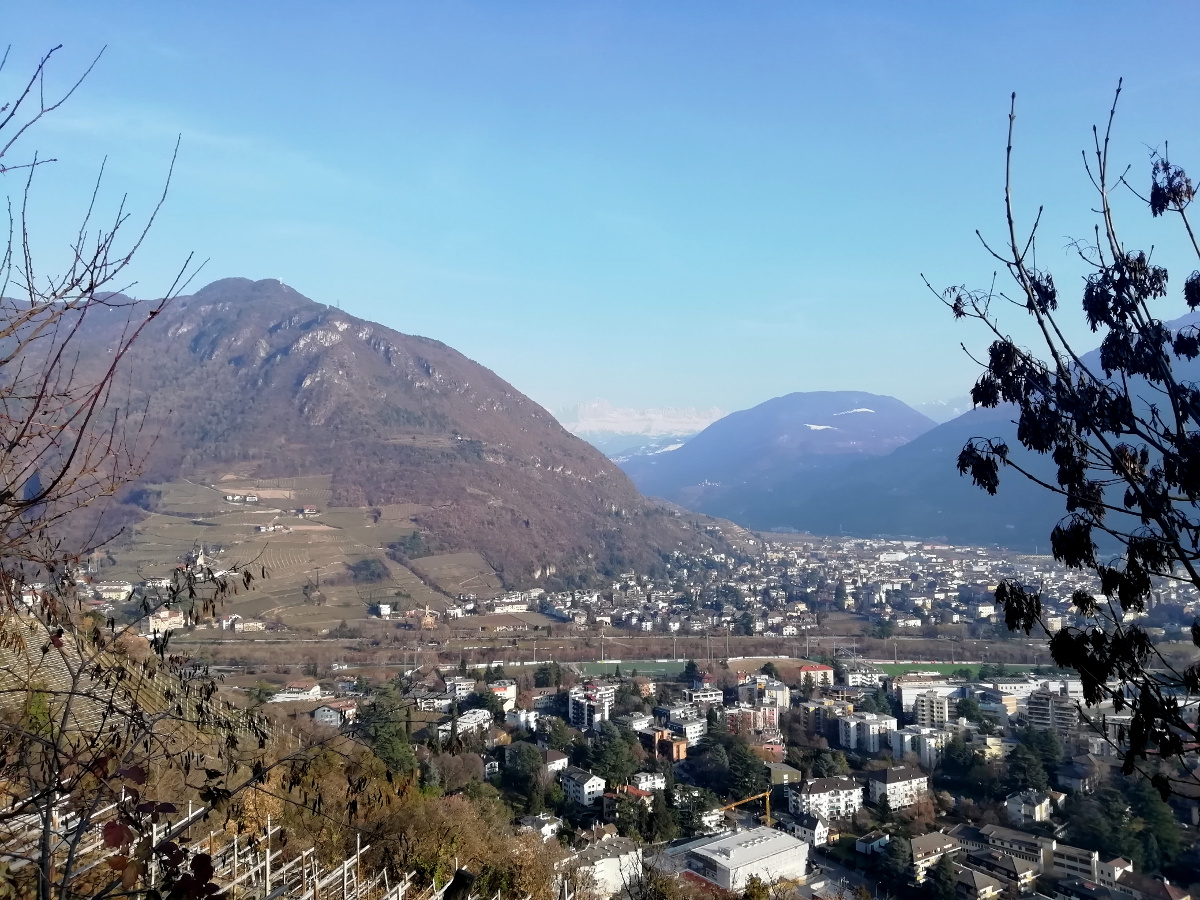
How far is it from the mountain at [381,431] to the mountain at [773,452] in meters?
24.1

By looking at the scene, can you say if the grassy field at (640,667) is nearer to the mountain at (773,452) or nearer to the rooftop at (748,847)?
the rooftop at (748,847)

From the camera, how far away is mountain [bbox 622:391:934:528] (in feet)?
242

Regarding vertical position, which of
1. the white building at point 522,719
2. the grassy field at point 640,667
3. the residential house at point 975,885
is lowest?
the grassy field at point 640,667

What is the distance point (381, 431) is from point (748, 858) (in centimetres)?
3413

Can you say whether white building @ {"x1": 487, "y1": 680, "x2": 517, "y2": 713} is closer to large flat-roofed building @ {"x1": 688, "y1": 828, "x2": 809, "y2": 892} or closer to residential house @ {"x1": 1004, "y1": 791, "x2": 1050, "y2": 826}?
large flat-roofed building @ {"x1": 688, "y1": 828, "x2": 809, "y2": 892}

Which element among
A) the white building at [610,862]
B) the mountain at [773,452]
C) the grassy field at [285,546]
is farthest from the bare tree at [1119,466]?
the mountain at [773,452]

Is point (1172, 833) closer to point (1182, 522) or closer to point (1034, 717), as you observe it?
point (1034, 717)

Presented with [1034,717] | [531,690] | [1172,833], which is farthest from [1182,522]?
[531,690]

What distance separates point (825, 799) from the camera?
10.3 m

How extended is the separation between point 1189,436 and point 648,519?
41.2 meters

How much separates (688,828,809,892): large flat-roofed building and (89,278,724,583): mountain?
21.6 meters

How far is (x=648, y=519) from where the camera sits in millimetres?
42750

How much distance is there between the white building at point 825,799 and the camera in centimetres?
1022

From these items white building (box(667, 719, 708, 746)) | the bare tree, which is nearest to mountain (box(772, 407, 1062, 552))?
white building (box(667, 719, 708, 746))
